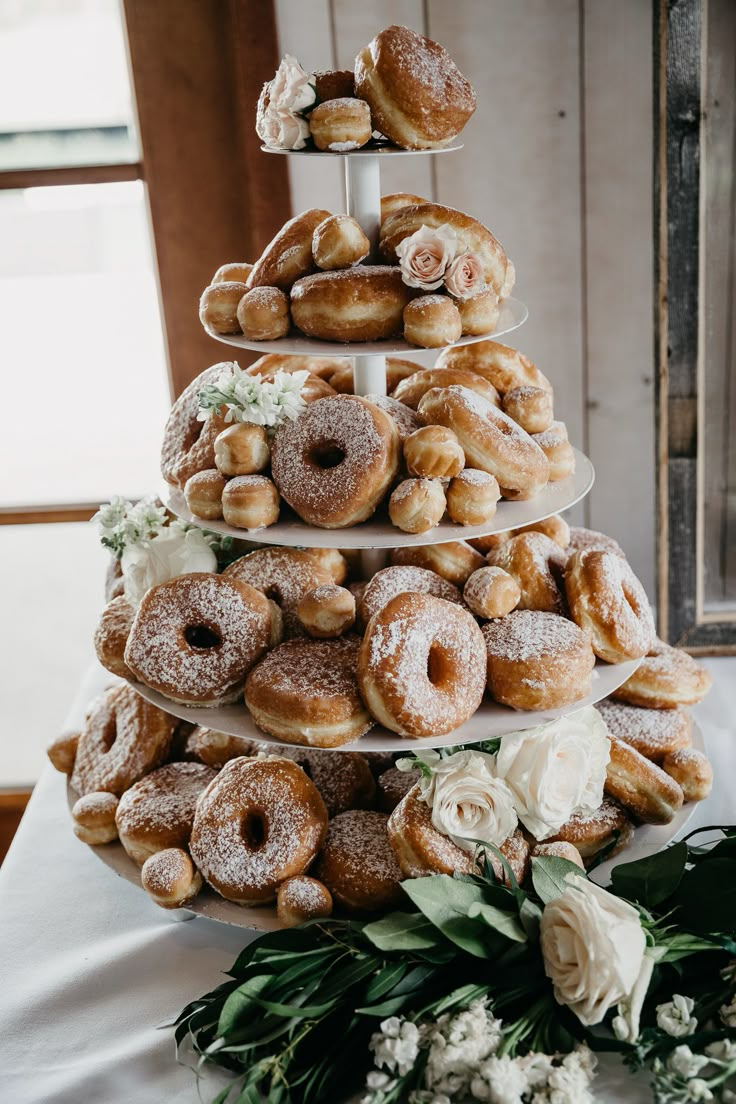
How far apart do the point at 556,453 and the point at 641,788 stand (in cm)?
40

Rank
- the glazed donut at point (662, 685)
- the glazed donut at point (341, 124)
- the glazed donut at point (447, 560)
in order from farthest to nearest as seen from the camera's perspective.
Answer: the glazed donut at point (662, 685)
the glazed donut at point (447, 560)
the glazed donut at point (341, 124)

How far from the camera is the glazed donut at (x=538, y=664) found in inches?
46.0

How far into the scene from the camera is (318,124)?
1.12m

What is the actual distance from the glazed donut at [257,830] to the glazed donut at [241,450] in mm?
332

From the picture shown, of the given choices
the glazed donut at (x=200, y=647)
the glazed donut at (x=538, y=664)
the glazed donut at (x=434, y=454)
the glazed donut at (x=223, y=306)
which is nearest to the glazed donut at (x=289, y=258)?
the glazed donut at (x=223, y=306)

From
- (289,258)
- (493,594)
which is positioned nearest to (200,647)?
(493,594)

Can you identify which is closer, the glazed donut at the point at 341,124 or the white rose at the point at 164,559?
the glazed donut at the point at 341,124

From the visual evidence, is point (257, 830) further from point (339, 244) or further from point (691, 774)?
point (339, 244)

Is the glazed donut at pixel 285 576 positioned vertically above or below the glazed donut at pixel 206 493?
below

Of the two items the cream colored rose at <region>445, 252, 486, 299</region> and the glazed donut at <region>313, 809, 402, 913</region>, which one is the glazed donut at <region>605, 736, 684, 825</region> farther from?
the cream colored rose at <region>445, 252, 486, 299</region>

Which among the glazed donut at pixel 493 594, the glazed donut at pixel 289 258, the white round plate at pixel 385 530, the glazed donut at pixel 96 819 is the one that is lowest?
the glazed donut at pixel 96 819

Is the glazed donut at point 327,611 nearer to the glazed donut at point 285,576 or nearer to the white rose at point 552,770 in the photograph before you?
the glazed donut at point 285,576

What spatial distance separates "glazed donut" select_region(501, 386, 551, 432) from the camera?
1.32 m

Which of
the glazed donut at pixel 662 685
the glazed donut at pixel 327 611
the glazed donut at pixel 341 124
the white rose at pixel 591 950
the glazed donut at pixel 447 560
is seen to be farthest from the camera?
the glazed donut at pixel 662 685
